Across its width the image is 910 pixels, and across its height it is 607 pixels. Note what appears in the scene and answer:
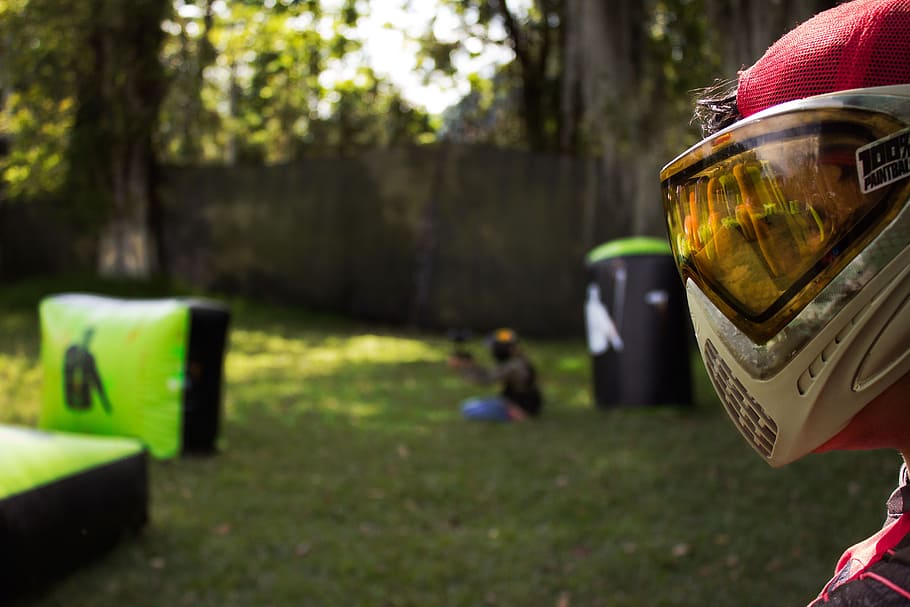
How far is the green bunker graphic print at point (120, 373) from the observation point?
5602 millimetres

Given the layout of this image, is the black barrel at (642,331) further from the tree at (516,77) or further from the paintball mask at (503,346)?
the tree at (516,77)

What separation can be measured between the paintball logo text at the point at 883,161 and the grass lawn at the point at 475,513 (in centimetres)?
315

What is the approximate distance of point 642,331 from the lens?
7.55 m

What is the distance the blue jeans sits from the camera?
733 centimetres

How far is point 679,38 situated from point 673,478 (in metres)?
5.25

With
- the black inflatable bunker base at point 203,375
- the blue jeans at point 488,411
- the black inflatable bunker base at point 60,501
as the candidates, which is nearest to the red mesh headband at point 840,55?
the black inflatable bunker base at point 60,501

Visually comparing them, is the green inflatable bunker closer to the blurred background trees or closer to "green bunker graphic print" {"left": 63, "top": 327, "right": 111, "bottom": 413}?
"green bunker graphic print" {"left": 63, "top": 327, "right": 111, "bottom": 413}

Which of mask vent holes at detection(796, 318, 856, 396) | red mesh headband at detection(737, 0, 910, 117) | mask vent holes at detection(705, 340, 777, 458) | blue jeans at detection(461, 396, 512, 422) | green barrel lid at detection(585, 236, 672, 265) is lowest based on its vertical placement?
blue jeans at detection(461, 396, 512, 422)

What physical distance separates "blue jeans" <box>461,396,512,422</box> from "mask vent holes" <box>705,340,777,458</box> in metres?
6.15

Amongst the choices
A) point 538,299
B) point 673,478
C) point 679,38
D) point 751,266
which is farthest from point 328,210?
point 751,266

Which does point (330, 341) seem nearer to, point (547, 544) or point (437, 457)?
point (437, 457)

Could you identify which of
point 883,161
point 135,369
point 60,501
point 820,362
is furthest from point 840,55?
point 135,369

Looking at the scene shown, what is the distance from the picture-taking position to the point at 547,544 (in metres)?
4.49

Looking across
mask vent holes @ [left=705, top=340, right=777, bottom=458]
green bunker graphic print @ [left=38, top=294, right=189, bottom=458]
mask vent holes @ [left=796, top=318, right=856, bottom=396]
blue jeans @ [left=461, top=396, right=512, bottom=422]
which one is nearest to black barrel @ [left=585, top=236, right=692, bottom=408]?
blue jeans @ [left=461, top=396, right=512, bottom=422]
